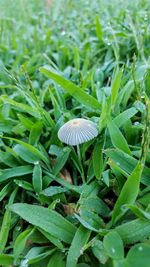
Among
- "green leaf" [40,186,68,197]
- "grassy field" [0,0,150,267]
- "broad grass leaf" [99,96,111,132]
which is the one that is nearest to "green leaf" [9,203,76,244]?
"grassy field" [0,0,150,267]

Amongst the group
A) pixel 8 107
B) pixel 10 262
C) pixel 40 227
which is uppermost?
pixel 8 107

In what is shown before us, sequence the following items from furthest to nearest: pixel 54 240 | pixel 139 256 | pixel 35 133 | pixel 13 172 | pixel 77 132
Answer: pixel 35 133, pixel 13 172, pixel 77 132, pixel 54 240, pixel 139 256

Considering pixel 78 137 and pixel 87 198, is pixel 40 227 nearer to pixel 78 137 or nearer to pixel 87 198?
pixel 87 198

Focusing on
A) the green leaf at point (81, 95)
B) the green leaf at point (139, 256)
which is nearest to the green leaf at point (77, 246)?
the green leaf at point (139, 256)

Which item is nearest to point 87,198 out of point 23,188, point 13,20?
point 23,188

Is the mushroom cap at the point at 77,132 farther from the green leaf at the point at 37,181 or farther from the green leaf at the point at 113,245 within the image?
the green leaf at the point at 113,245

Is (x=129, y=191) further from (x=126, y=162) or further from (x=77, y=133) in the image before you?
(x=77, y=133)

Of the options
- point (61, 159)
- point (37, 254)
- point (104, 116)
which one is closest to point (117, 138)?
point (104, 116)
